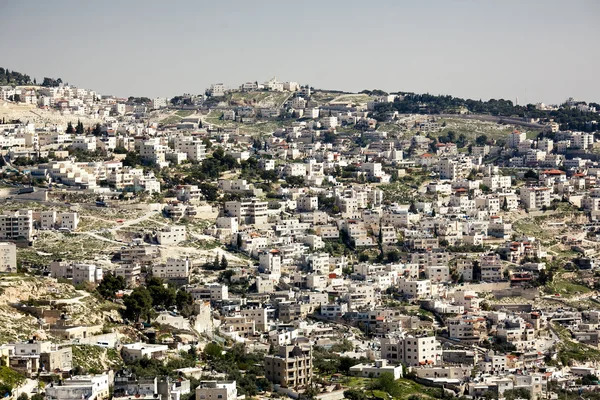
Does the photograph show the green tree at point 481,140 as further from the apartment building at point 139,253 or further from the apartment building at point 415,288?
the apartment building at point 139,253

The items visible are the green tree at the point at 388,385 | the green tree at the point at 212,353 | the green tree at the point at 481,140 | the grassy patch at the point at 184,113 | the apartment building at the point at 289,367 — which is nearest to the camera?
the apartment building at the point at 289,367

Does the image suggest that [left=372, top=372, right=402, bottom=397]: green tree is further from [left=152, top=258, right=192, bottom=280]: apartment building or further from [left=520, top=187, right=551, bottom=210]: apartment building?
[left=520, top=187, right=551, bottom=210]: apartment building

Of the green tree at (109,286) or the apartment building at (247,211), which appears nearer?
the green tree at (109,286)

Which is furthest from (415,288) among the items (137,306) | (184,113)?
(184,113)

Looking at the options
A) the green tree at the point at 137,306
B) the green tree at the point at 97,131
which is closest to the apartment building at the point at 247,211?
the green tree at the point at 97,131

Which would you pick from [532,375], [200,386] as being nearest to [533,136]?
[532,375]

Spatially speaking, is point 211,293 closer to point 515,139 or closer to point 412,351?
point 412,351
